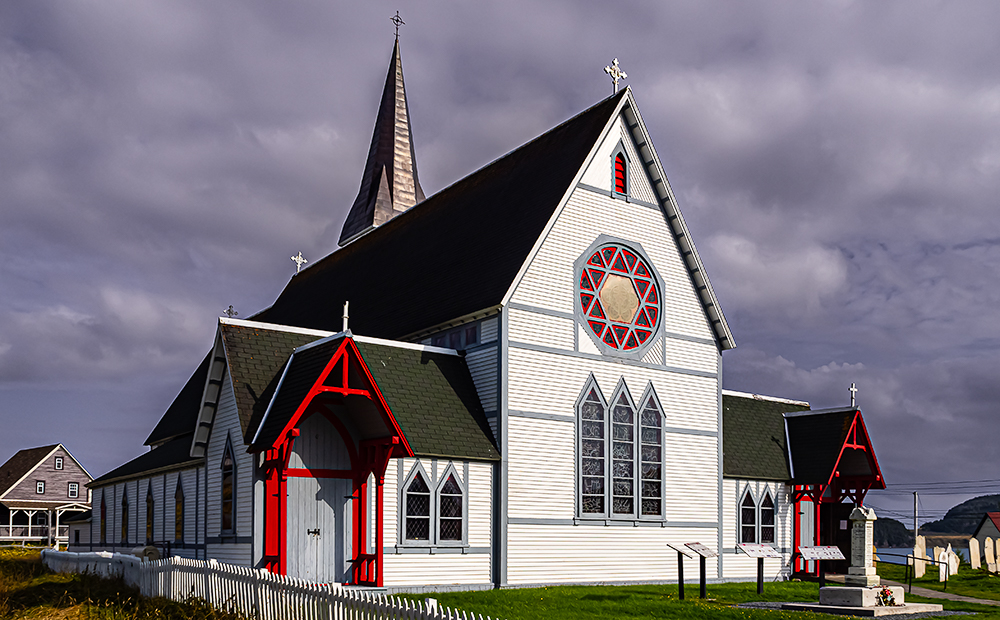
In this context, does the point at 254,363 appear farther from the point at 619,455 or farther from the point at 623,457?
the point at 623,457

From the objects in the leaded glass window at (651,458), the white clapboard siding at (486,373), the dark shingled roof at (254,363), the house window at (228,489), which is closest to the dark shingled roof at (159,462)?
the house window at (228,489)

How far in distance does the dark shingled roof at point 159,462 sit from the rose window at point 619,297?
10939 mm

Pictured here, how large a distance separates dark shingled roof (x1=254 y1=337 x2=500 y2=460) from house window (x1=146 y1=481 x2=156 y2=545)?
10.6 meters

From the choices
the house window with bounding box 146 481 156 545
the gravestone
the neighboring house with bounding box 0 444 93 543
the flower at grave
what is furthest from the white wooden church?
the neighboring house with bounding box 0 444 93 543

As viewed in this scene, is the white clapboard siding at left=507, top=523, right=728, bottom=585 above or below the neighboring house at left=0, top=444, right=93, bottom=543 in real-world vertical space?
above

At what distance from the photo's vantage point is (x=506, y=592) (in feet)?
72.9

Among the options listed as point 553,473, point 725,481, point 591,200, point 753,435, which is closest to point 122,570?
point 553,473

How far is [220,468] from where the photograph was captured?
941 inches

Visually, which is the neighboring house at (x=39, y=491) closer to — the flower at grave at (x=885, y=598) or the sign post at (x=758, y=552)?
the sign post at (x=758, y=552)

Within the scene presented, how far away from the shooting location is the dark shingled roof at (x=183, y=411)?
36344mm

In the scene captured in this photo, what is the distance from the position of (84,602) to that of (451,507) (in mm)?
8304

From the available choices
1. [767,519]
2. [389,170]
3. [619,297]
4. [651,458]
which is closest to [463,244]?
[619,297]

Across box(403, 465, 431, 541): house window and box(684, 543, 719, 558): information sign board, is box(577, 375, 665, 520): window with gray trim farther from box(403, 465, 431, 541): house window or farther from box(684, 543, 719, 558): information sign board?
box(403, 465, 431, 541): house window

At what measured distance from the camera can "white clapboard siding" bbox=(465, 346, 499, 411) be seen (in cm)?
2464
